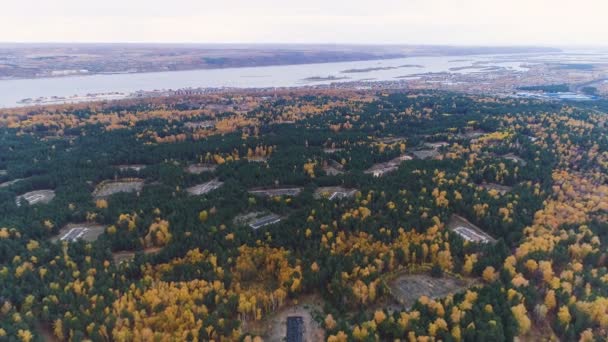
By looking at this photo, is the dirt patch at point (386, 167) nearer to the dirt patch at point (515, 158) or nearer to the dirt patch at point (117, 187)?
the dirt patch at point (515, 158)

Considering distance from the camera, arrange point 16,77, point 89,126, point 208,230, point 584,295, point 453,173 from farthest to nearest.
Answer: point 16,77 → point 89,126 → point 453,173 → point 208,230 → point 584,295

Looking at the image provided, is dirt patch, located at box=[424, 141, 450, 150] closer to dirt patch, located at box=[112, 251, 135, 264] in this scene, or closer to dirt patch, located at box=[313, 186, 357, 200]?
dirt patch, located at box=[313, 186, 357, 200]

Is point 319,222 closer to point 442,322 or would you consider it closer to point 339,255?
point 339,255

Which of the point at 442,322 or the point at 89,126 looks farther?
the point at 89,126

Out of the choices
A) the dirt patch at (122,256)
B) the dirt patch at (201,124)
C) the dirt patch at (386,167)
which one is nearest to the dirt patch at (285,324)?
the dirt patch at (122,256)


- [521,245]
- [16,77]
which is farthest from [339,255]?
[16,77]

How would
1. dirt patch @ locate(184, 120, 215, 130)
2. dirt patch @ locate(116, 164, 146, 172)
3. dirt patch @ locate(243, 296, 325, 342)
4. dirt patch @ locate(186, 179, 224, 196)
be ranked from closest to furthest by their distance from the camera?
dirt patch @ locate(243, 296, 325, 342) < dirt patch @ locate(186, 179, 224, 196) < dirt patch @ locate(116, 164, 146, 172) < dirt patch @ locate(184, 120, 215, 130)

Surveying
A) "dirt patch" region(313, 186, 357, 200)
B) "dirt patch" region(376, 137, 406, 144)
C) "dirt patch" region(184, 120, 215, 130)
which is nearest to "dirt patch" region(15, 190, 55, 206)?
"dirt patch" region(313, 186, 357, 200)
